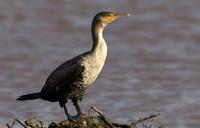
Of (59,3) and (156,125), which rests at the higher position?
(59,3)

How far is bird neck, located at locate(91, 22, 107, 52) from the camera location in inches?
412

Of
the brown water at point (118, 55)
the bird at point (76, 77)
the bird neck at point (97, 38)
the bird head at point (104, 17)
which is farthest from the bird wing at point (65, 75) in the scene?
the brown water at point (118, 55)

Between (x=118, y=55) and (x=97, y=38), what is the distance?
6924 mm

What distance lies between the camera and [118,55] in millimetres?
17594

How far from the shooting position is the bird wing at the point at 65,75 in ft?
33.9

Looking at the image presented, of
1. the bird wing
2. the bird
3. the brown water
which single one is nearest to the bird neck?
the bird

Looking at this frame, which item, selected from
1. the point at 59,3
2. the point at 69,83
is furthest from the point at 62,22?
the point at 69,83

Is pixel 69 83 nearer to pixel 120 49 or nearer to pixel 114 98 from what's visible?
pixel 114 98

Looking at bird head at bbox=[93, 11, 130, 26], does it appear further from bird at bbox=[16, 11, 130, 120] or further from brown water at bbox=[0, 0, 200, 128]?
brown water at bbox=[0, 0, 200, 128]

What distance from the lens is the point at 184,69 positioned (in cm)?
1680

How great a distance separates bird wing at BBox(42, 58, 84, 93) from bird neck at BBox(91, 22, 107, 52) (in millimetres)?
256

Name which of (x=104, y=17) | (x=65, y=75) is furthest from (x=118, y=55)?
(x=65, y=75)

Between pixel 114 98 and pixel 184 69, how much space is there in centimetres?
217

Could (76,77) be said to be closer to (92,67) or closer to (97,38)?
(92,67)
